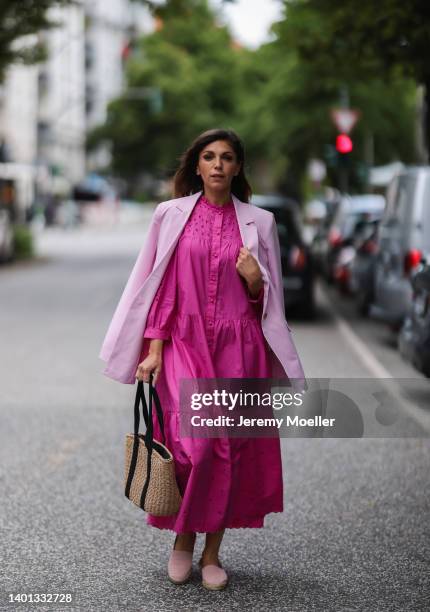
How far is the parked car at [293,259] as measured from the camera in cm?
1570

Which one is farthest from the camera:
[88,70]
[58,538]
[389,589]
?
[88,70]

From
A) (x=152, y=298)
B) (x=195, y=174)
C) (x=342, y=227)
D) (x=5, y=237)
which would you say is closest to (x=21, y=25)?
(x=5, y=237)

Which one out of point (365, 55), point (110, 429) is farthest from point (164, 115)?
point (110, 429)

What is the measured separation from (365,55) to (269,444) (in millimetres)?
11627

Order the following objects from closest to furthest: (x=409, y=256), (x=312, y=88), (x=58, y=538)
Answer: (x=58, y=538), (x=409, y=256), (x=312, y=88)

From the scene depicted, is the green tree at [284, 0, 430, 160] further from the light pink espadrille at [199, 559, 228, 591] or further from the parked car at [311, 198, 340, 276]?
the light pink espadrille at [199, 559, 228, 591]

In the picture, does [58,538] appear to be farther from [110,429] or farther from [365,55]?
[365,55]

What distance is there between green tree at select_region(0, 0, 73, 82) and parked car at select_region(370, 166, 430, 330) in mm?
12712

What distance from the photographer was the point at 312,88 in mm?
33875

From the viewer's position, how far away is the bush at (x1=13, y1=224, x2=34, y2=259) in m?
31.2

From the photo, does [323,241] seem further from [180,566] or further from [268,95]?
[180,566]

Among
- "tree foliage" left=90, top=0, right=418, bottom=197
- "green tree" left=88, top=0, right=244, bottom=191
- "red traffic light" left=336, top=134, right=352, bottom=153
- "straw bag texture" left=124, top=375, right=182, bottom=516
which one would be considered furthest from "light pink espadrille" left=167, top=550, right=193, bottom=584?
"green tree" left=88, top=0, right=244, bottom=191

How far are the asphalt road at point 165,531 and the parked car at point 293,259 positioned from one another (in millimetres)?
4975

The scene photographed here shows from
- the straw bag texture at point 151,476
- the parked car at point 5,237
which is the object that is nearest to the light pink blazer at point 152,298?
the straw bag texture at point 151,476
